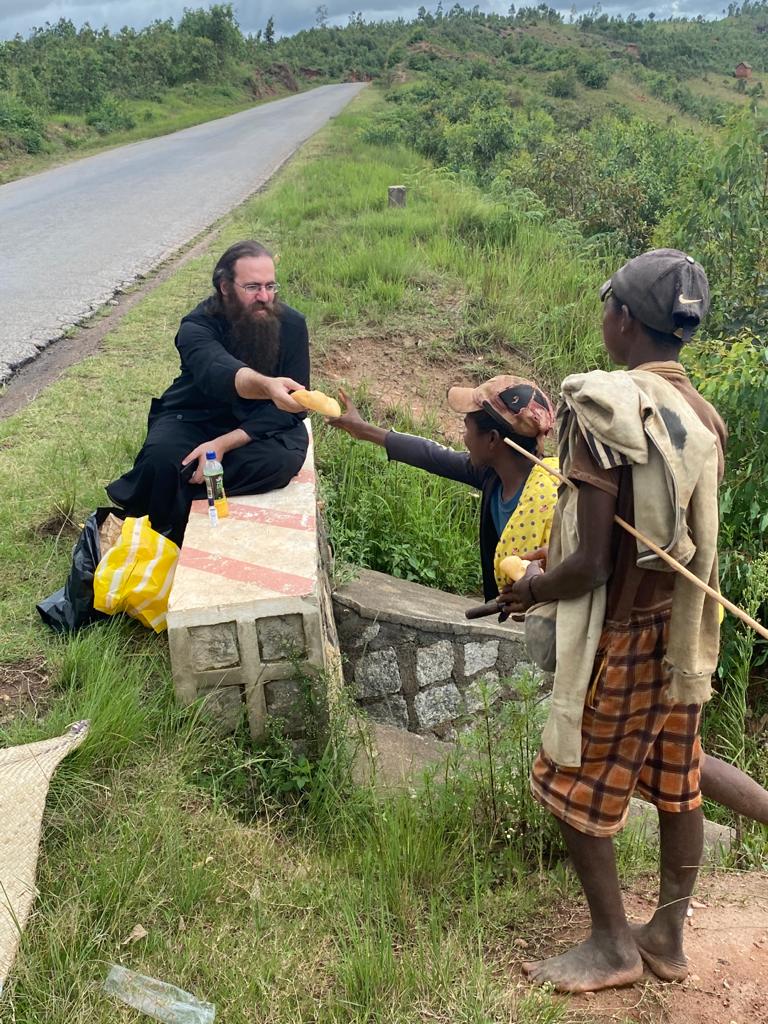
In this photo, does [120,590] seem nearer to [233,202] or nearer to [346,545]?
[346,545]

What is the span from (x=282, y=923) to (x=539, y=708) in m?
1.23

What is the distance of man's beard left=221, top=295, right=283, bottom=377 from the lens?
13.3ft

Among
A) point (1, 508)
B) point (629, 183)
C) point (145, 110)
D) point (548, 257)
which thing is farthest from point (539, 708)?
point (145, 110)

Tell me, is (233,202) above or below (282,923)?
above

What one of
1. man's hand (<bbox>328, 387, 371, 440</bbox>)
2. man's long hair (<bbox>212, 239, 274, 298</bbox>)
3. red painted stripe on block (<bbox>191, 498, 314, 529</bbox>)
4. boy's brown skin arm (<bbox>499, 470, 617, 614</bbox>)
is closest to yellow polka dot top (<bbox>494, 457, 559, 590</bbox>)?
boy's brown skin arm (<bbox>499, 470, 617, 614</bbox>)

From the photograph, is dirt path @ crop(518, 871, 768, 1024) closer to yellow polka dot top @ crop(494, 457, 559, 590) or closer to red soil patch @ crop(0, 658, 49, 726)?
yellow polka dot top @ crop(494, 457, 559, 590)

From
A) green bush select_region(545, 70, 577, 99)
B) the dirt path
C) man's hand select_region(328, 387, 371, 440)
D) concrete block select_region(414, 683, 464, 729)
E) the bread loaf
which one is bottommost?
concrete block select_region(414, 683, 464, 729)

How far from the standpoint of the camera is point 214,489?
365 cm


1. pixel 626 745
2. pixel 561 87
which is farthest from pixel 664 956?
pixel 561 87

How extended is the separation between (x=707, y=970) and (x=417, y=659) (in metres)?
2.08

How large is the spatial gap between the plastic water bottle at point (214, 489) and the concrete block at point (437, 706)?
1.34 metres

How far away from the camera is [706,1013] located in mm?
2139

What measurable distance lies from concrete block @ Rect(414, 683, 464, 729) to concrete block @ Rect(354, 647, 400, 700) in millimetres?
146

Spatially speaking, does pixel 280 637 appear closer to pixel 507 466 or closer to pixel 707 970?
pixel 507 466
